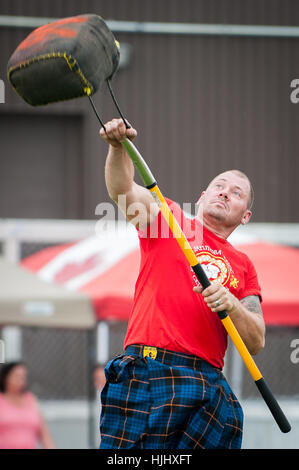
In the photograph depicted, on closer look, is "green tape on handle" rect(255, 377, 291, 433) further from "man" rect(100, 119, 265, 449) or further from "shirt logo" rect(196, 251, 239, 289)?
"shirt logo" rect(196, 251, 239, 289)

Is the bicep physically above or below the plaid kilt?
above

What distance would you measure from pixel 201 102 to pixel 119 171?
6391 millimetres

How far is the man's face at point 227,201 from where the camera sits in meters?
3.29

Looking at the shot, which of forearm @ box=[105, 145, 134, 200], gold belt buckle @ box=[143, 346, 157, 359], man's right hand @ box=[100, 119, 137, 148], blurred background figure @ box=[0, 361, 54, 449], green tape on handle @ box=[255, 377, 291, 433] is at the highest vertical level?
man's right hand @ box=[100, 119, 137, 148]

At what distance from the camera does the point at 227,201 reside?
334 cm

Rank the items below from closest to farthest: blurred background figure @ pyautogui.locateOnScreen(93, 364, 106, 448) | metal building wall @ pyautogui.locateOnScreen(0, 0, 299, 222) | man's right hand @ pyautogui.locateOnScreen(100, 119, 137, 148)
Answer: man's right hand @ pyautogui.locateOnScreen(100, 119, 137, 148) → blurred background figure @ pyautogui.locateOnScreen(93, 364, 106, 448) → metal building wall @ pyautogui.locateOnScreen(0, 0, 299, 222)

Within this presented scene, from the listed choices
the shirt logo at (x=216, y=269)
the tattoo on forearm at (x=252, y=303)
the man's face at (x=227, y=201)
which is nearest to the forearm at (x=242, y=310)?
the tattoo on forearm at (x=252, y=303)

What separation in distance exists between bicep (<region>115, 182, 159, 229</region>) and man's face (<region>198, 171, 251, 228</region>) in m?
0.32

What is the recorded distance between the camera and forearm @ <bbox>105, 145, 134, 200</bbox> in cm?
295

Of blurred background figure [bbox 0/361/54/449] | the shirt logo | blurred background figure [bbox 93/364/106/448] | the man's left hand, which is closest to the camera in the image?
the man's left hand

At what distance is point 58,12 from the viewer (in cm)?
905

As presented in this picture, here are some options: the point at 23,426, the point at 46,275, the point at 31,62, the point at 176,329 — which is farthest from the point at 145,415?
the point at 46,275

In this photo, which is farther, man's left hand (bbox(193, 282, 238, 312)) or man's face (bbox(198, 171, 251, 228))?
man's face (bbox(198, 171, 251, 228))

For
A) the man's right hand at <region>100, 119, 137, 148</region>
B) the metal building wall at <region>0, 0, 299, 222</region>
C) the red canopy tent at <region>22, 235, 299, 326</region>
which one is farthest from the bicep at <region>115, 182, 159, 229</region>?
the metal building wall at <region>0, 0, 299, 222</region>
